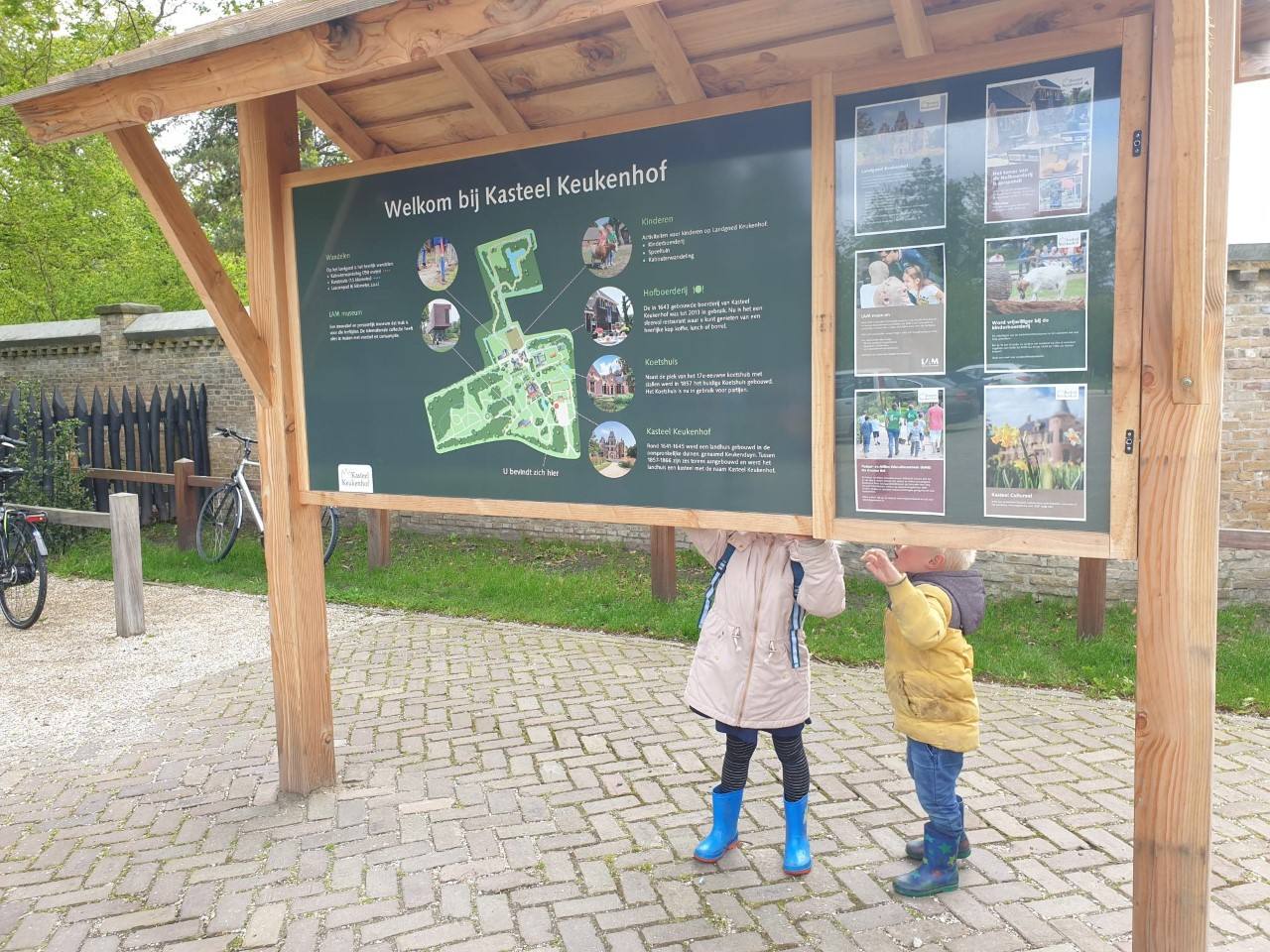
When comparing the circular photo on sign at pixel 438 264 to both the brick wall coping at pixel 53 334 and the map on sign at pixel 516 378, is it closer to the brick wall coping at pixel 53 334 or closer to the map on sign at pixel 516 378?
the map on sign at pixel 516 378

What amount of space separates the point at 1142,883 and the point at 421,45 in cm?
326

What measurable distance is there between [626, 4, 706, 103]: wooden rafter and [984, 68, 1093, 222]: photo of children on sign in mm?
1136

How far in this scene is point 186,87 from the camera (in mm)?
3406

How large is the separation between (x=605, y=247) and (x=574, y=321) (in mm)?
299

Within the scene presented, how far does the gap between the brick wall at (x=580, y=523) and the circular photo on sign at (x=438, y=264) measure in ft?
13.5

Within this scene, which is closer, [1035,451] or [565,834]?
[1035,451]

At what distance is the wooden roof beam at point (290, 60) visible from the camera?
2.75 m

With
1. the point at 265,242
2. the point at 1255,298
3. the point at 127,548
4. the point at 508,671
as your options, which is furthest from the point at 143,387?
the point at 1255,298

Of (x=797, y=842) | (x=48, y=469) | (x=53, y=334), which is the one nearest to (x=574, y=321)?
(x=797, y=842)

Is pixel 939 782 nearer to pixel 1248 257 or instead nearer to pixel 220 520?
pixel 1248 257

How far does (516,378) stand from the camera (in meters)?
3.64

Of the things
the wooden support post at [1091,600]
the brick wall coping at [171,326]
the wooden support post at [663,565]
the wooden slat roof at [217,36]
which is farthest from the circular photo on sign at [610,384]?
the brick wall coping at [171,326]

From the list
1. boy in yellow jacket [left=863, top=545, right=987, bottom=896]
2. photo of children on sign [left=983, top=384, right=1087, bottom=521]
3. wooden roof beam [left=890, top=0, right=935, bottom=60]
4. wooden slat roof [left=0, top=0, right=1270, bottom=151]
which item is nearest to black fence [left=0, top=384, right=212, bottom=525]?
wooden slat roof [left=0, top=0, right=1270, bottom=151]

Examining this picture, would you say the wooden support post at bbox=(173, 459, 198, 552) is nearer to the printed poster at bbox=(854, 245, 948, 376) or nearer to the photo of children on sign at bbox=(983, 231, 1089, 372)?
the printed poster at bbox=(854, 245, 948, 376)
